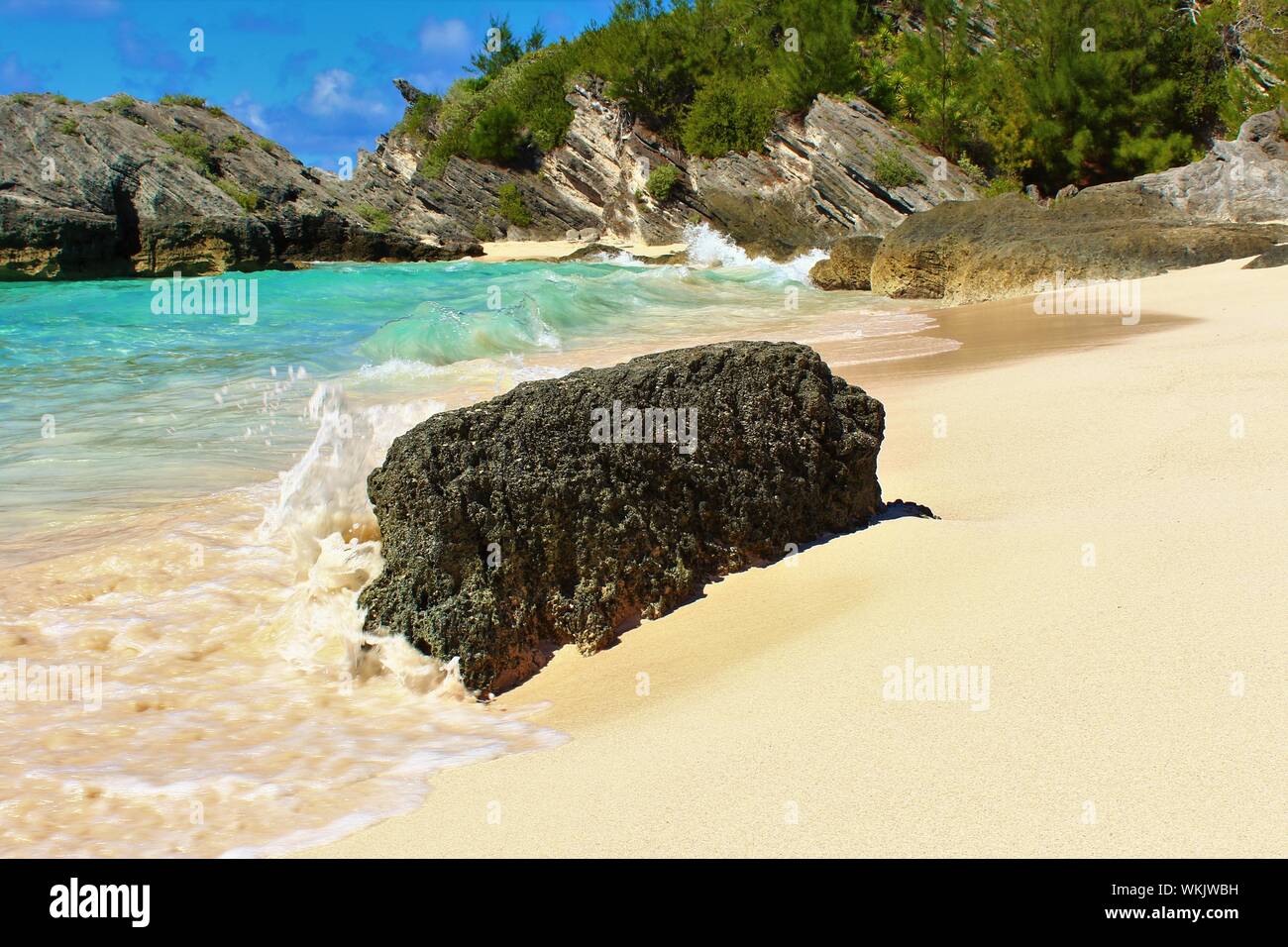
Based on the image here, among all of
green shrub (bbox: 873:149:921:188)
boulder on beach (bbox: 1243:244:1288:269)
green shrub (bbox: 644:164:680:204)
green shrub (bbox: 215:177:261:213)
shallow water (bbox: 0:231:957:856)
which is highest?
green shrub (bbox: 644:164:680:204)

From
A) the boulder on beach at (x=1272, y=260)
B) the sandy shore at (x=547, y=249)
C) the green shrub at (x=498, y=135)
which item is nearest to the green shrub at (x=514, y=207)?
the sandy shore at (x=547, y=249)

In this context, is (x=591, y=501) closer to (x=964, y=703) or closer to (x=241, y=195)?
(x=964, y=703)

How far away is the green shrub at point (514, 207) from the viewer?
43.8 m

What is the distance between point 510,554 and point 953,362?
6.60 meters

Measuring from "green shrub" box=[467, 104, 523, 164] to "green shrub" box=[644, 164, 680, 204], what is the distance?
8.84 m

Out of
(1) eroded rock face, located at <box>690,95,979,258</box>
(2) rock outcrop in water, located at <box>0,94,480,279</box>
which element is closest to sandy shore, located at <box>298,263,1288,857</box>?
(1) eroded rock face, located at <box>690,95,979,258</box>

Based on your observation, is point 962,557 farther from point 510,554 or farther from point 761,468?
point 510,554

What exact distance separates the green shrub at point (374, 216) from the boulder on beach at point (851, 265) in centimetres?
2628

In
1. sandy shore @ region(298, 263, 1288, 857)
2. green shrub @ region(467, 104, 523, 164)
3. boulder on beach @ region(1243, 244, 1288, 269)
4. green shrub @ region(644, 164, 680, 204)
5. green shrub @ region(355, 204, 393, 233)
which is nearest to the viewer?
sandy shore @ region(298, 263, 1288, 857)

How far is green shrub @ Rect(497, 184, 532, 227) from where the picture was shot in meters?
43.8

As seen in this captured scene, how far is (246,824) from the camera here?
2453mm

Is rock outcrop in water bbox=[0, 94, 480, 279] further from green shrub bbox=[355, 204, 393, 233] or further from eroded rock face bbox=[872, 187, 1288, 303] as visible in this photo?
eroded rock face bbox=[872, 187, 1288, 303]

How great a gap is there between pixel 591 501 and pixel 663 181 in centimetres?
3643
